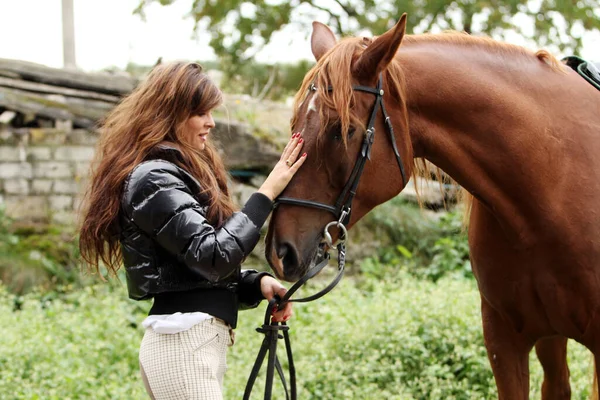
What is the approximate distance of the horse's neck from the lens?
2.19 m

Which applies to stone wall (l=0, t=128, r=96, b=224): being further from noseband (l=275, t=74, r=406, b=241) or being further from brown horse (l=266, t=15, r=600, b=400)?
noseband (l=275, t=74, r=406, b=241)

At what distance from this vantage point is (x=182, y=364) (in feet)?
6.48

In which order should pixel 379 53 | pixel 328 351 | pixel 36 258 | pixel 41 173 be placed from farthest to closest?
pixel 41 173 < pixel 36 258 < pixel 328 351 < pixel 379 53

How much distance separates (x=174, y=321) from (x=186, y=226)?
0.30 meters

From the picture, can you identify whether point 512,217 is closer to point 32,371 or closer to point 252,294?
point 252,294

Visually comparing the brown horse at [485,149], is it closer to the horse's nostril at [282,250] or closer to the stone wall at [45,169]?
the horse's nostril at [282,250]

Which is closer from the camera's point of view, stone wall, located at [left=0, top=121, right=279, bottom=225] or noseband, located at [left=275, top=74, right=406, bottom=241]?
noseband, located at [left=275, top=74, right=406, bottom=241]

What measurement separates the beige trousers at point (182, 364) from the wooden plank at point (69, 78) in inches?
243

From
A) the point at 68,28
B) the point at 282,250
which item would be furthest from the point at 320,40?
the point at 68,28

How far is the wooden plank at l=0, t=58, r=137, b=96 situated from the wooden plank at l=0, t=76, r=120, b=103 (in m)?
0.07

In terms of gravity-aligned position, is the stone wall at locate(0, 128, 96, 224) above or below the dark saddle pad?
below

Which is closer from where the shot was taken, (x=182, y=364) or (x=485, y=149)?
(x=182, y=364)

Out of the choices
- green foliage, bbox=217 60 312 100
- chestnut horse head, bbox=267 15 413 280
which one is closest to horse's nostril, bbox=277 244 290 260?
chestnut horse head, bbox=267 15 413 280

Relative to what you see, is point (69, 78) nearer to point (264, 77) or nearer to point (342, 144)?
point (264, 77)
